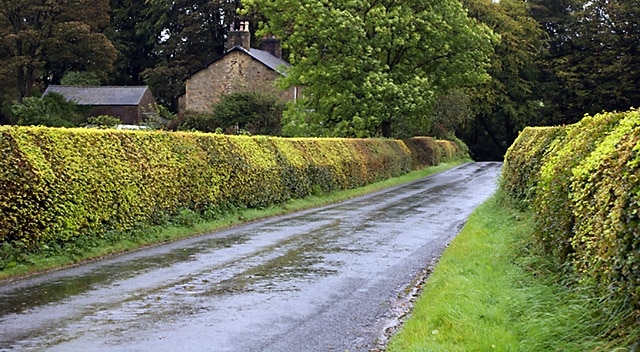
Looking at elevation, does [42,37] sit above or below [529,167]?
above

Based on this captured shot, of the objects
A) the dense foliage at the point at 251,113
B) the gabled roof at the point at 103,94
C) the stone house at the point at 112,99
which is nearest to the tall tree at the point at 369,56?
the dense foliage at the point at 251,113

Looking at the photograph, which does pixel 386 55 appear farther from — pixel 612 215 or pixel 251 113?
pixel 612 215

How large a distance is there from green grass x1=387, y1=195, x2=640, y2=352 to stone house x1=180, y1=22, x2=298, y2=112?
144ft

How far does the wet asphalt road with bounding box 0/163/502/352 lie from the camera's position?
7285 millimetres

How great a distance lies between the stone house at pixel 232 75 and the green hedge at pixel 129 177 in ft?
99.6

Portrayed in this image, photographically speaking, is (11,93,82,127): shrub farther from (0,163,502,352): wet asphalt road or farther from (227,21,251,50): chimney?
(0,163,502,352): wet asphalt road

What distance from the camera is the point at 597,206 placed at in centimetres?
673

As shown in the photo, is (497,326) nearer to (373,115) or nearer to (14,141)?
(14,141)

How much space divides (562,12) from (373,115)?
43.5m

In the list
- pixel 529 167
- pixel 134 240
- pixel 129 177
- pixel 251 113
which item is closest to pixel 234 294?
pixel 134 240

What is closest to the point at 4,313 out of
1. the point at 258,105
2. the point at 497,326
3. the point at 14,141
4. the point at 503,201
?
the point at 14,141

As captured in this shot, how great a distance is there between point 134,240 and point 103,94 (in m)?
52.8

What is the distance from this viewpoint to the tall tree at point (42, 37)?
57.9 metres

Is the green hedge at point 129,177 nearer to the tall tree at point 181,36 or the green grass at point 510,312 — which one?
the green grass at point 510,312
